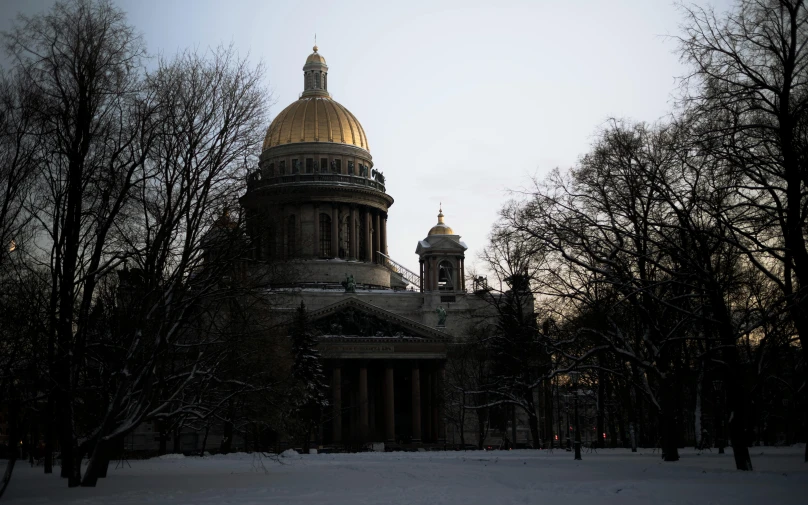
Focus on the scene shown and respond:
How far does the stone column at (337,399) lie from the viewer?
77.3 meters

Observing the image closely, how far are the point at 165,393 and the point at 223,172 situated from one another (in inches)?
307

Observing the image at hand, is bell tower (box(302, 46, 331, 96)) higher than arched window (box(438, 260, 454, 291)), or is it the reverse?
bell tower (box(302, 46, 331, 96))

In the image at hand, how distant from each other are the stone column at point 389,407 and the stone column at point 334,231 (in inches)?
735

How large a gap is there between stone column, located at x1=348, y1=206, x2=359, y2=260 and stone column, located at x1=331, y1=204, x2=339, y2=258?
65.4 inches

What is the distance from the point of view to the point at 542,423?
8544 cm

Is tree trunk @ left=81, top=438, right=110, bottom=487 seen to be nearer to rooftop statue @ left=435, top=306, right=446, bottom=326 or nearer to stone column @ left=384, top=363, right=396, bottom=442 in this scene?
stone column @ left=384, top=363, right=396, bottom=442

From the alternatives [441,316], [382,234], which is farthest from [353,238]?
[441,316]

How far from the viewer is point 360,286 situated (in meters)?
95.6

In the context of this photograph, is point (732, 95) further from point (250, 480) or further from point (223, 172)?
point (250, 480)

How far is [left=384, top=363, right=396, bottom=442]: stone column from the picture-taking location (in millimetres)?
79156

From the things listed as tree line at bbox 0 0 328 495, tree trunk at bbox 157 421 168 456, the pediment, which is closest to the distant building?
the pediment

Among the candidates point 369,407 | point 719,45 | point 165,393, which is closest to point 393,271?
point 369,407

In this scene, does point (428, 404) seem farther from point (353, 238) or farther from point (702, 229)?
point (702, 229)

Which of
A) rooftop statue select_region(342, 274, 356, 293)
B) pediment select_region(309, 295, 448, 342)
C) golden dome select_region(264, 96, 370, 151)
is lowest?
pediment select_region(309, 295, 448, 342)
